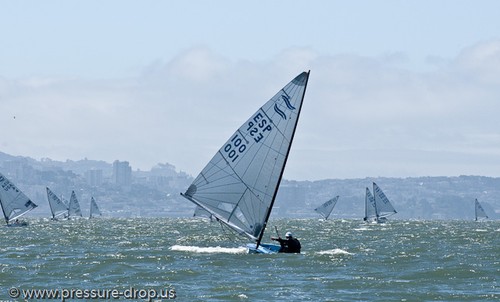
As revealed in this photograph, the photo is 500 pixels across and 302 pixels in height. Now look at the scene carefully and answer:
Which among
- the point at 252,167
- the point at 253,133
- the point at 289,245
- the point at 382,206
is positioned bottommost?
the point at 289,245

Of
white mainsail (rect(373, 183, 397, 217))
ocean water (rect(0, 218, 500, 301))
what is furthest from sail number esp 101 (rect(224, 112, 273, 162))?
white mainsail (rect(373, 183, 397, 217))

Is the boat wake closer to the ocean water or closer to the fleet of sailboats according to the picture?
the ocean water

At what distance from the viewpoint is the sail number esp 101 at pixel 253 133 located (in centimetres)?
4278

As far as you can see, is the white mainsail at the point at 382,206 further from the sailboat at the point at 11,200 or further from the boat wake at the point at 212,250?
the boat wake at the point at 212,250

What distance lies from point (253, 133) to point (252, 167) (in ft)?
4.88

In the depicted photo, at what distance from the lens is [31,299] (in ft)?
96.9

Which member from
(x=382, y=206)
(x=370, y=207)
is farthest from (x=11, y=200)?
(x=370, y=207)

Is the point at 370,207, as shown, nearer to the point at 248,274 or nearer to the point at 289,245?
the point at 289,245

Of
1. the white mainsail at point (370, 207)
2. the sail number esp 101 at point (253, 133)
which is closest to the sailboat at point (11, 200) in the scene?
the sail number esp 101 at point (253, 133)

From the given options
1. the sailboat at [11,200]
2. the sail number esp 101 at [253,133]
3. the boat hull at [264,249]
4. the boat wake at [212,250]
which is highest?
the sail number esp 101 at [253,133]

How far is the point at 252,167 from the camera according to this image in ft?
142

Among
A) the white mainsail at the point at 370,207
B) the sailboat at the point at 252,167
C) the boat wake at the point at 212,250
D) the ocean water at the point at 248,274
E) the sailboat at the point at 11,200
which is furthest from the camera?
the white mainsail at the point at 370,207

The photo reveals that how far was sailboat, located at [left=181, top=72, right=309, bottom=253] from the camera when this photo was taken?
42750 mm

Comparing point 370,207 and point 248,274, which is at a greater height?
point 370,207
